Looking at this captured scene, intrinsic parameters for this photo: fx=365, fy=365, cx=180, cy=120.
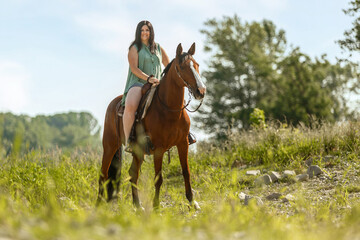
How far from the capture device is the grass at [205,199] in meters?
2.28

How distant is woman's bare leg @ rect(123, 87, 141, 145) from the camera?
545 centimetres

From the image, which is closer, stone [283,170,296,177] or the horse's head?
the horse's head

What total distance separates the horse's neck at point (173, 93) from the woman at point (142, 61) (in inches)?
12.4

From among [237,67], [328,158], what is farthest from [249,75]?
[328,158]

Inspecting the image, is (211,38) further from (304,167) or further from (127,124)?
(127,124)

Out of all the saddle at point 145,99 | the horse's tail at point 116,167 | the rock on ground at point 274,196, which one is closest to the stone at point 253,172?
the rock on ground at point 274,196

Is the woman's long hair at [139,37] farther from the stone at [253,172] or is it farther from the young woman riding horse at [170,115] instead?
the stone at [253,172]

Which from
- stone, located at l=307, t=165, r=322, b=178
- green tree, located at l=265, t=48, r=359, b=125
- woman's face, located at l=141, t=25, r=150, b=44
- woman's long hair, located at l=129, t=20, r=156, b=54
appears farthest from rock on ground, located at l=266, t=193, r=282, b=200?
green tree, located at l=265, t=48, r=359, b=125

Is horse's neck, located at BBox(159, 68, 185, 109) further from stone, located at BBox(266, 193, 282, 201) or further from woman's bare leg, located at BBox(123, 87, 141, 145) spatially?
stone, located at BBox(266, 193, 282, 201)

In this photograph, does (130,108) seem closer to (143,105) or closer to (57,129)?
(143,105)

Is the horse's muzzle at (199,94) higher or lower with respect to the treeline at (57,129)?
higher

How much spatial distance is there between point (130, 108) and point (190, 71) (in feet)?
3.79

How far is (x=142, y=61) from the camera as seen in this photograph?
19.1 ft

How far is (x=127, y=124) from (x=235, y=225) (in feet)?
10.2
